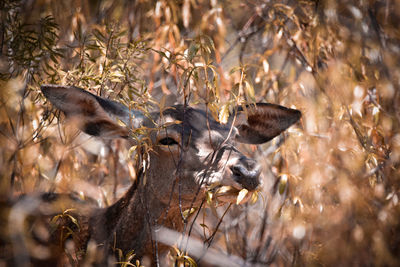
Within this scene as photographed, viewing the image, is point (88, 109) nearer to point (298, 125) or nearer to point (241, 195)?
point (241, 195)

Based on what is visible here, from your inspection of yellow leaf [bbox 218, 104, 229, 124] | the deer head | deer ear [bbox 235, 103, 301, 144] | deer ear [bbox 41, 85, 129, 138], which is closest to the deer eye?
the deer head

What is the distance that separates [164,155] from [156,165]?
0.48ft

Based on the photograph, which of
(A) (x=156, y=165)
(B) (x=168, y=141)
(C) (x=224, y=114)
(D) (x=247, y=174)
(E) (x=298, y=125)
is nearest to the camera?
(C) (x=224, y=114)

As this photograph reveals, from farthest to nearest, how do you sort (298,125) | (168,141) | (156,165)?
(298,125) → (156,165) → (168,141)

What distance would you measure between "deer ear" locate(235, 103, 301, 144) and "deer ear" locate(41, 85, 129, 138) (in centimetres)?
122

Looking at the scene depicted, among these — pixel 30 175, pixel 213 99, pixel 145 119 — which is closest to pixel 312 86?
pixel 145 119

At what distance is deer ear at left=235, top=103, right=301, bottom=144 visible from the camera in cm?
427

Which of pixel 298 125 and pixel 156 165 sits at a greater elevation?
pixel 156 165

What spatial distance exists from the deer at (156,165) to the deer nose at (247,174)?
8cm

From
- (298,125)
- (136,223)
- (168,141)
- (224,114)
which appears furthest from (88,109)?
(298,125)

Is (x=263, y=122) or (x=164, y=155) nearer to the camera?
(x=164, y=155)

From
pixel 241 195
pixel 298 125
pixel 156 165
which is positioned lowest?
pixel 298 125

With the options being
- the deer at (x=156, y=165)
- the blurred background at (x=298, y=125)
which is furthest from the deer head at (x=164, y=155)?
the blurred background at (x=298, y=125)

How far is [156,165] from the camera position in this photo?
13.2ft
